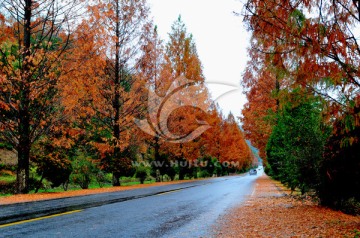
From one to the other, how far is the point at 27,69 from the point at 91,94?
647 centimetres

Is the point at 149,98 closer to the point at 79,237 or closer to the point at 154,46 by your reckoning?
the point at 154,46

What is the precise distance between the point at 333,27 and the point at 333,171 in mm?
5436

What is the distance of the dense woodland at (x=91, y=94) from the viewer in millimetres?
14070

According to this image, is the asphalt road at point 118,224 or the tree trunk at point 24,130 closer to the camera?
the asphalt road at point 118,224

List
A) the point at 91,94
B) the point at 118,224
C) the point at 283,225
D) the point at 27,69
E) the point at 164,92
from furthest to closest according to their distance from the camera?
the point at 164,92 < the point at 91,94 < the point at 27,69 < the point at 283,225 < the point at 118,224

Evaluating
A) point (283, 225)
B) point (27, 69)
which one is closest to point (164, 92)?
point (27, 69)

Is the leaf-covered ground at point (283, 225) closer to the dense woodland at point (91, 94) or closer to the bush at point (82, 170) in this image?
the dense woodland at point (91, 94)

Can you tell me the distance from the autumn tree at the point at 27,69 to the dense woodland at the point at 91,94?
4 cm

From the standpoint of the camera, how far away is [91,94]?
67.3 ft

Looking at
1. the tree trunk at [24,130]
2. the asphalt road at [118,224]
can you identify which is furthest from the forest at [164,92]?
the asphalt road at [118,224]

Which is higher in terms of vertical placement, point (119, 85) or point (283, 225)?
point (119, 85)

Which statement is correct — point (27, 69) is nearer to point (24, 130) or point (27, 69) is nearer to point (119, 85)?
point (24, 130)

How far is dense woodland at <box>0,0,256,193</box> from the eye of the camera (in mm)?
14070

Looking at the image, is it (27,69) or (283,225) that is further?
(27,69)
